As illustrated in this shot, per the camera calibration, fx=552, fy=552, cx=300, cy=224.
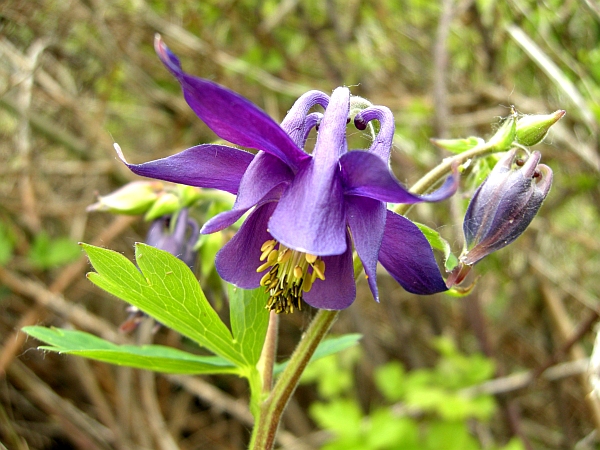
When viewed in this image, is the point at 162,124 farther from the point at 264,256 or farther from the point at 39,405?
the point at 264,256

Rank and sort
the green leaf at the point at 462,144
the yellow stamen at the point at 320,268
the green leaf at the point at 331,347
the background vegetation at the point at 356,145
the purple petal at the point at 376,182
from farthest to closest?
the background vegetation at the point at 356,145
the green leaf at the point at 331,347
the green leaf at the point at 462,144
the yellow stamen at the point at 320,268
the purple petal at the point at 376,182

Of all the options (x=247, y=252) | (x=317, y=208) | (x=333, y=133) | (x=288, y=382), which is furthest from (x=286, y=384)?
(x=333, y=133)

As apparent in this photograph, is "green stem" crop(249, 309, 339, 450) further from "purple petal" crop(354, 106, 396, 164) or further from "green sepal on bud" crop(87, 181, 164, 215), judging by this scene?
"green sepal on bud" crop(87, 181, 164, 215)

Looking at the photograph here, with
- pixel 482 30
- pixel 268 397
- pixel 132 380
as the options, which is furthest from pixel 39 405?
pixel 482 30

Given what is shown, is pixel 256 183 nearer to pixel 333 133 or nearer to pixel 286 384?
pixel 333 133

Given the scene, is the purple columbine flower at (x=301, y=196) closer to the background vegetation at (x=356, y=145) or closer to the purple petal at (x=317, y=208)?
the purple petal at (x=317, y=208)

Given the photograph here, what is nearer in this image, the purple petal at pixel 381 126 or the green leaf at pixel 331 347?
the purple petal at pixel 381 126

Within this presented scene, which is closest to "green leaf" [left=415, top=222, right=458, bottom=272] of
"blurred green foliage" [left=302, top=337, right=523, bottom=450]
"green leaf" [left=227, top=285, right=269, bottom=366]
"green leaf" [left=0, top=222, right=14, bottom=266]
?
"green leaf" [left=227, top=285, right=269, bottom=366]

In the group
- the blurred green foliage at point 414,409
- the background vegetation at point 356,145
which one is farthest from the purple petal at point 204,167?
the blurred green foliage at point 414,409
